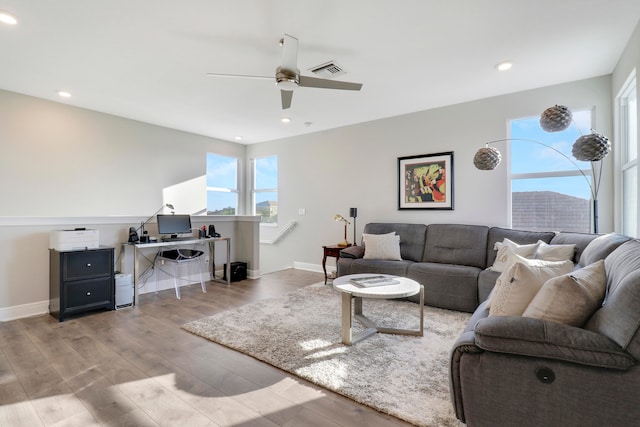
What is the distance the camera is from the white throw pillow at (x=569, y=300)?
1.40 m

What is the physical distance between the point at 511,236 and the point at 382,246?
1.54 metres

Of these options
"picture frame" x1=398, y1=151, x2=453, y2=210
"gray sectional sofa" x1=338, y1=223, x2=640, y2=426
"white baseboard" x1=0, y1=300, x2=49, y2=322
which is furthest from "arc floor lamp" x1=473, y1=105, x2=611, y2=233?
"white baseboard" x1=0, y1=300, x2=49, y2=322

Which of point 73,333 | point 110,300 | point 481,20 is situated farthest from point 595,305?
point 110,300

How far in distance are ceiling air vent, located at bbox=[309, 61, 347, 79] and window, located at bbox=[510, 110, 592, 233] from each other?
2411 millimetres

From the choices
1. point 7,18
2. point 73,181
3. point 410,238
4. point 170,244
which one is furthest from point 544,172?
point 73,181

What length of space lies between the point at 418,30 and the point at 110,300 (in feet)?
13.8

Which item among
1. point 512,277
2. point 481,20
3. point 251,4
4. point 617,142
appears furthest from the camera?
point 617,142

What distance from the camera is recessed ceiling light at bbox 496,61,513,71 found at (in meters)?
3.10

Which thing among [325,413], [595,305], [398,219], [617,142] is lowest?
[325,413]

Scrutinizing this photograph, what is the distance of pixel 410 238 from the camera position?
445 centimetres

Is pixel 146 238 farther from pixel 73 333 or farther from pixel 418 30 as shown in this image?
pixel 418 30

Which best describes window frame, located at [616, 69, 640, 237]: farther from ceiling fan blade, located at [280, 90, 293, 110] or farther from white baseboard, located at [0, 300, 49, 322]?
white baseboard, located at [0, 300, 49, 322]

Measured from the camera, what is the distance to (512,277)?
5.61 ft

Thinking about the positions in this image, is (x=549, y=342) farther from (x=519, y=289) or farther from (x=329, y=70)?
(x=329, y=70)
